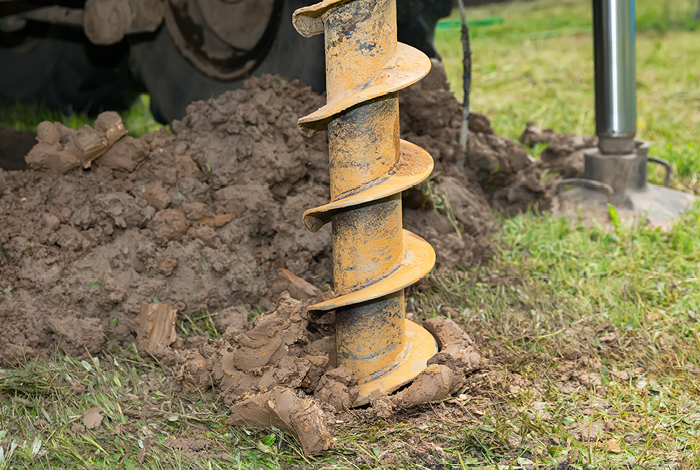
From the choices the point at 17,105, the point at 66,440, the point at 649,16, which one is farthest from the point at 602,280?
the point at 649,16

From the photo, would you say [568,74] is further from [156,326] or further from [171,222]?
[156,326]

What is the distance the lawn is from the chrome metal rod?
1.48 ft

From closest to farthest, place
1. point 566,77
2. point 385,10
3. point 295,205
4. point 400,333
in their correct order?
1. point 385,10
2. point 400,333
3. point 295,205
4. point 566,77

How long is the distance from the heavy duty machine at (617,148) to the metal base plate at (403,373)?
1.44m

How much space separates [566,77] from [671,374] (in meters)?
3.97

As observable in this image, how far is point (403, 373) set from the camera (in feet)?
5.70

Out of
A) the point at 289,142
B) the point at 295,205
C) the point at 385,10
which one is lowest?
the point at 295,205

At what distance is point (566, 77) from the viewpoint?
538 centimetres

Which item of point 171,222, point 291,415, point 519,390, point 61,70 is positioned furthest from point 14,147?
point 519,390

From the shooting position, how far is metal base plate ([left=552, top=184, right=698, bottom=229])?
289cm

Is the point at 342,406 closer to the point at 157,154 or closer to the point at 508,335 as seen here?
the point at 508,335

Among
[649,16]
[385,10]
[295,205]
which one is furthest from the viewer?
[649,16]

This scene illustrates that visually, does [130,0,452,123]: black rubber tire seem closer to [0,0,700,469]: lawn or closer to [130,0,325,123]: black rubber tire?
[130,0,325,123]: black rubber tire

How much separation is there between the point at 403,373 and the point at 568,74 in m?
4.37
